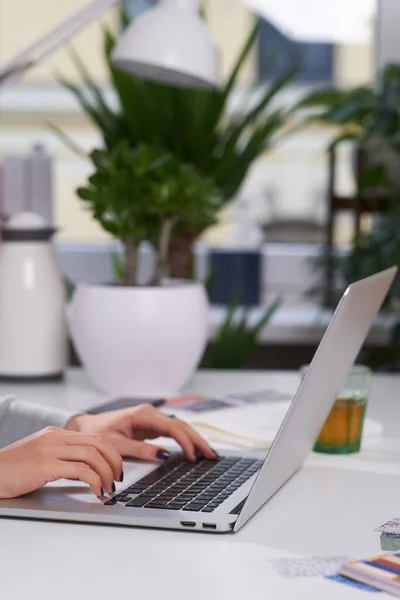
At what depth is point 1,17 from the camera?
20.9ft

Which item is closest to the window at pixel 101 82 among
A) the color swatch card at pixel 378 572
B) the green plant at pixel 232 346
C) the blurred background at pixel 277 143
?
the blurred background at pixel 277 143

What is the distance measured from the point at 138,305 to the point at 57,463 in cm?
63

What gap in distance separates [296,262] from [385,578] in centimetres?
287

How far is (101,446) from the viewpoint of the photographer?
91cm

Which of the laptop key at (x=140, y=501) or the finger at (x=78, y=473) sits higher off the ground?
the finger at (x=78, y=473)

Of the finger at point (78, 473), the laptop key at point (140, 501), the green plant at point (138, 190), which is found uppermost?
the green plant at point (138, 190)

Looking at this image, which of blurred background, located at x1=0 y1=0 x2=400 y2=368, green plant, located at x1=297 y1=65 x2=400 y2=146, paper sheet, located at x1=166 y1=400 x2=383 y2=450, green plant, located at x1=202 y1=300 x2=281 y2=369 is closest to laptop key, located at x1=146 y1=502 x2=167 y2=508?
paper sheet, located at x1=166 y1=400 x2=383 y2=450

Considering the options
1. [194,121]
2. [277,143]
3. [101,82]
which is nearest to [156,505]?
[194,121]

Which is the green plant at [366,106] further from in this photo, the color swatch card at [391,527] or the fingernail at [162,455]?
the color swatch card at [391,527]

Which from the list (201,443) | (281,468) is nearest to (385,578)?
(281,468)

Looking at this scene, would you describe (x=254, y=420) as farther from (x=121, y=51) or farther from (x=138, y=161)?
(x=121, y=51)

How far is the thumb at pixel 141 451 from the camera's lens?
3.56 ft

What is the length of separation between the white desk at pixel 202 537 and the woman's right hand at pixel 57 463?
0.04 metres

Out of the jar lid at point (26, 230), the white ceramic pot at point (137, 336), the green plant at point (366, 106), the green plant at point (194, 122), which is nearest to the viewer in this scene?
the white ceramic pot at point (137, 336)
